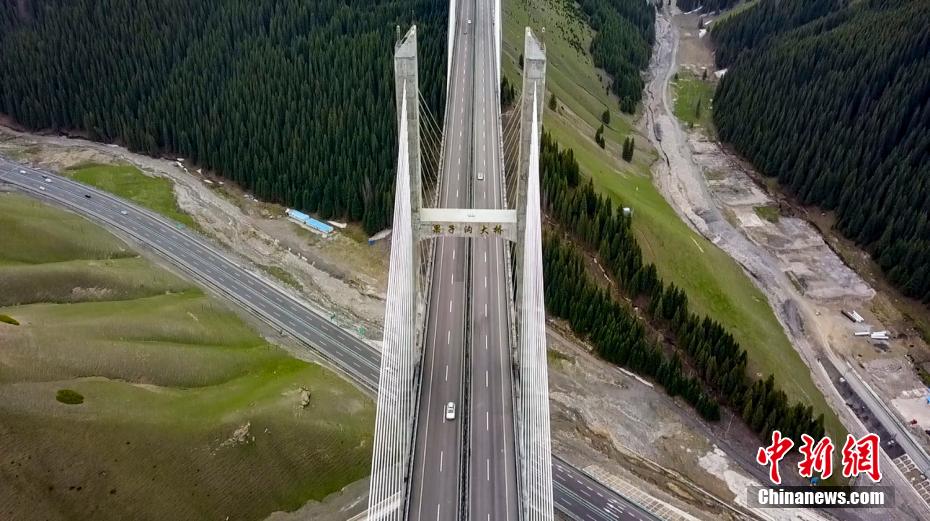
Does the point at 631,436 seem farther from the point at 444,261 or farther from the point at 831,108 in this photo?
the point at 831,108

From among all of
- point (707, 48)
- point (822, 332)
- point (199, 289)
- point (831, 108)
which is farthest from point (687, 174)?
point (199, 289)

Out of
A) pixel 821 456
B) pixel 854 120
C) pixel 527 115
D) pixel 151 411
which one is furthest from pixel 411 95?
pixel 854 120

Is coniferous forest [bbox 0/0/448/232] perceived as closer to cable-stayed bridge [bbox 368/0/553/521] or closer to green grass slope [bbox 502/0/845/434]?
green grass slope [bbox 502/0/845/434]

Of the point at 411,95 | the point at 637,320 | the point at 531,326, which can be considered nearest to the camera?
the point at 411,95

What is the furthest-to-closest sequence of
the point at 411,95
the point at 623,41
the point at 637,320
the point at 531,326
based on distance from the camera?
the point at 623,41 → the point at 637,320 → the point at 531,326 → the point at 411,95

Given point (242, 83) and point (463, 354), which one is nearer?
point (463, 354)

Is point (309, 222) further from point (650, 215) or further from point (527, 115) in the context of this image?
point (527, 115)
